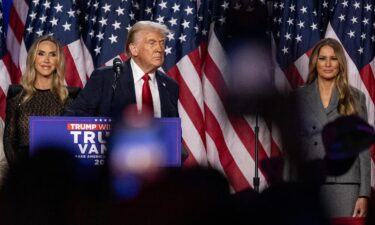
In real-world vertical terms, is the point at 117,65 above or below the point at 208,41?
below

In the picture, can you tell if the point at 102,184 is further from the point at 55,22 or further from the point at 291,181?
the point at 55,22

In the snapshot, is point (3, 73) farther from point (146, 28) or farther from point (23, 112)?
point (146, 28)

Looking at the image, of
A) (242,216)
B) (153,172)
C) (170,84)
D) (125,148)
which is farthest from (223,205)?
(170,84)

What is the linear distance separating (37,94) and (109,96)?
0.87 m

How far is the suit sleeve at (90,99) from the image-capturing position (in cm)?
344

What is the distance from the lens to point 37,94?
411 centimetres

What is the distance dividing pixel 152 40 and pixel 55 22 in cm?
211

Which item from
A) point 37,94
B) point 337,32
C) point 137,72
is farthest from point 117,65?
point 337,32

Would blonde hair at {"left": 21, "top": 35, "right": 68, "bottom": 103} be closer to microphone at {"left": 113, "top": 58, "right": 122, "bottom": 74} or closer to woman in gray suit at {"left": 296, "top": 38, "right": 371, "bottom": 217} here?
microphone at {"left": 113, "top": 58, "right": 122, "bottom": 74}

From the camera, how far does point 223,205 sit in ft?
6.47

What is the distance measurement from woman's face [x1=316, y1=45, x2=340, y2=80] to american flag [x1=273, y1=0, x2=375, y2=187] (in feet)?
6.03

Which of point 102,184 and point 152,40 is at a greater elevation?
point 152,40

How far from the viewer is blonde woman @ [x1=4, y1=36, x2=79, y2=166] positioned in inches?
158

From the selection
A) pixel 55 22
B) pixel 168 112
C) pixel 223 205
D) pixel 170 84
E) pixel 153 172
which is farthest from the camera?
pixel 55 22
